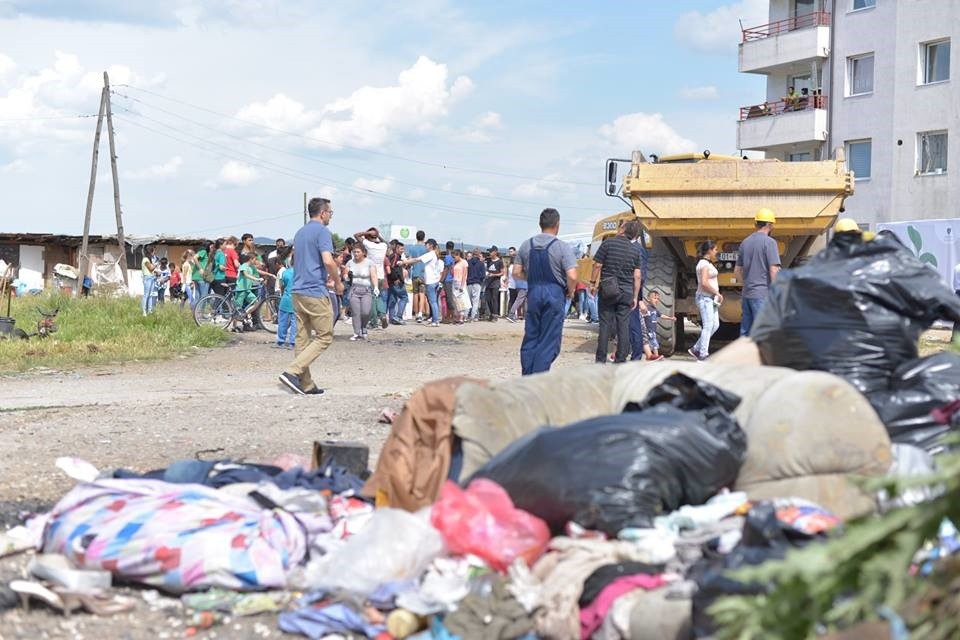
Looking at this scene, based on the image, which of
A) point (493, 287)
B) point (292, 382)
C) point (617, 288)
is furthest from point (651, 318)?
point (493, 287)

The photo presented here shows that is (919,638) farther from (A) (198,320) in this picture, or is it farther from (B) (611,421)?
(A) (198,320)

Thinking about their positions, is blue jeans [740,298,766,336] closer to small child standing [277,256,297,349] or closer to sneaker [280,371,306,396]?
sneaker [280,371,306,396]

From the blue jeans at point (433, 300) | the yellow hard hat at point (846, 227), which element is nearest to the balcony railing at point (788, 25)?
the blue jeans at point (433, 300)

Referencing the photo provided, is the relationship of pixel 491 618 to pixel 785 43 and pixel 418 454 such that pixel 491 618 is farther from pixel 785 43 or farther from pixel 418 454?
pixel 785 43

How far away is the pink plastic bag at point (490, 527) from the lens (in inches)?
168

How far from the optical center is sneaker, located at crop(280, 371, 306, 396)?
11141 millimetres

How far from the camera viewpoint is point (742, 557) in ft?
11.8

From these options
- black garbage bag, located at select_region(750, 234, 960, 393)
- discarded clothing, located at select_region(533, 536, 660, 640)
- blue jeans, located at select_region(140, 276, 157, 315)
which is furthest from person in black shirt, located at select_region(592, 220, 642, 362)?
blue jeans, located at select_region(140, 276, 157, 315)

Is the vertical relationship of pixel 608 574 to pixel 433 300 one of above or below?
below

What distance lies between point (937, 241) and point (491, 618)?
20.8 meters

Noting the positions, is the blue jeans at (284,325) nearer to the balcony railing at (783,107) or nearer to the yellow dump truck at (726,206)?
the yellow dump truck at (726,206)

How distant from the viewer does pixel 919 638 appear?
2.14m

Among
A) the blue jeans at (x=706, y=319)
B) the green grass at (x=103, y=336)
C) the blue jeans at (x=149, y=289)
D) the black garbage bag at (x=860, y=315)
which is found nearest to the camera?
the black garbage bag at (x=860, y=315)

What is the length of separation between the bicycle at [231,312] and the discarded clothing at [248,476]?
1397cm
